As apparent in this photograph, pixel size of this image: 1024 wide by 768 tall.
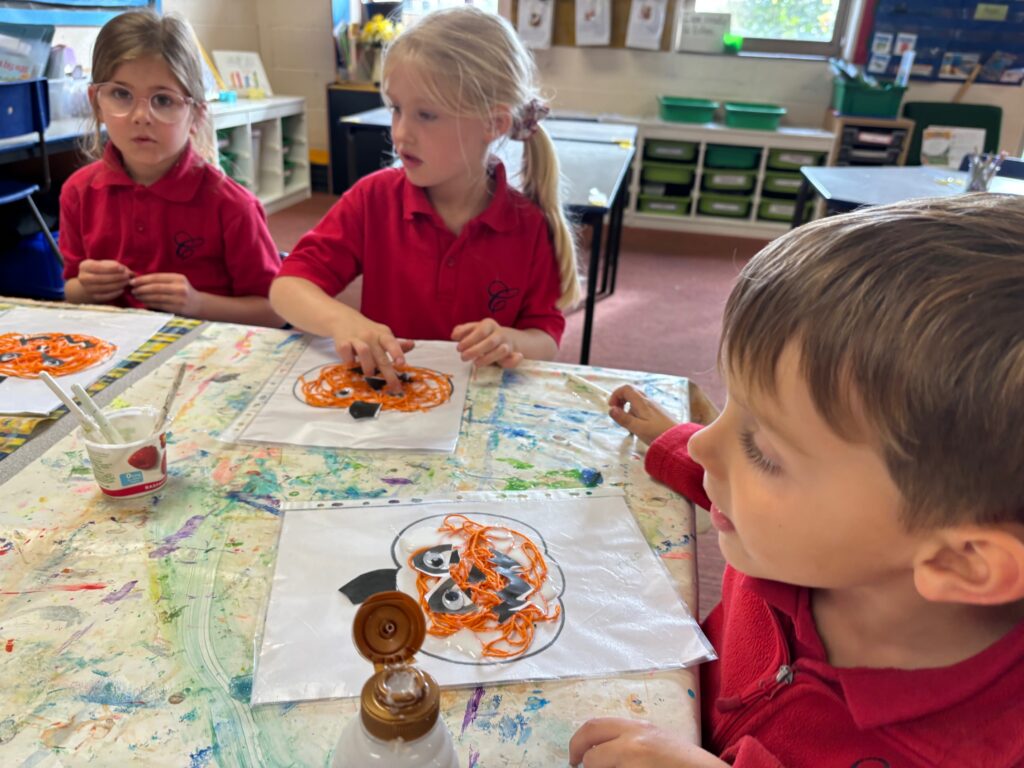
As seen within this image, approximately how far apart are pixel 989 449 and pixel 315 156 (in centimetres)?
509

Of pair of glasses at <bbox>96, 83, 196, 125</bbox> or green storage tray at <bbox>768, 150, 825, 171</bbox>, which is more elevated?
pair of glasses at <bbox>96, 83, 196, 125</bbox>

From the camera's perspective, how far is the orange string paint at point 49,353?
3.13 ft

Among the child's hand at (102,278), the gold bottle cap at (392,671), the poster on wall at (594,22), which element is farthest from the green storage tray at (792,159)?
the gold bottle cap at (392,671)

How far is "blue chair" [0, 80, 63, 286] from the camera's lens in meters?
2.29

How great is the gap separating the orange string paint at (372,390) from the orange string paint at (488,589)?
0.27m

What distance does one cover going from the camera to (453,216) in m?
1.31

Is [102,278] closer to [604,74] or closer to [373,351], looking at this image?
[373,351]

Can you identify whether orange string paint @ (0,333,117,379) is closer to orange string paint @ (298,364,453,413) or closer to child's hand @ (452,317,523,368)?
orange string paint @ (298,364,453,413)

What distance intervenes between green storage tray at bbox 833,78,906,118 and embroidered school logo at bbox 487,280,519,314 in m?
3.60

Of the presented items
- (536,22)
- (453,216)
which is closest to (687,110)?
(536,22)

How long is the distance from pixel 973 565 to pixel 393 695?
340 mm

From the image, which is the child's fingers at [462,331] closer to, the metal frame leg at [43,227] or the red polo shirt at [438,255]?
the red polo shirt at [438,255]

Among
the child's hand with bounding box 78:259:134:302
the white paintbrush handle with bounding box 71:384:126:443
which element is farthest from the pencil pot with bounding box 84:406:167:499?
the child's hand with bounding box 78:259:134:302

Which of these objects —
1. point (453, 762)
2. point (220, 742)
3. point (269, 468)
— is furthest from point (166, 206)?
point (453, 762)
